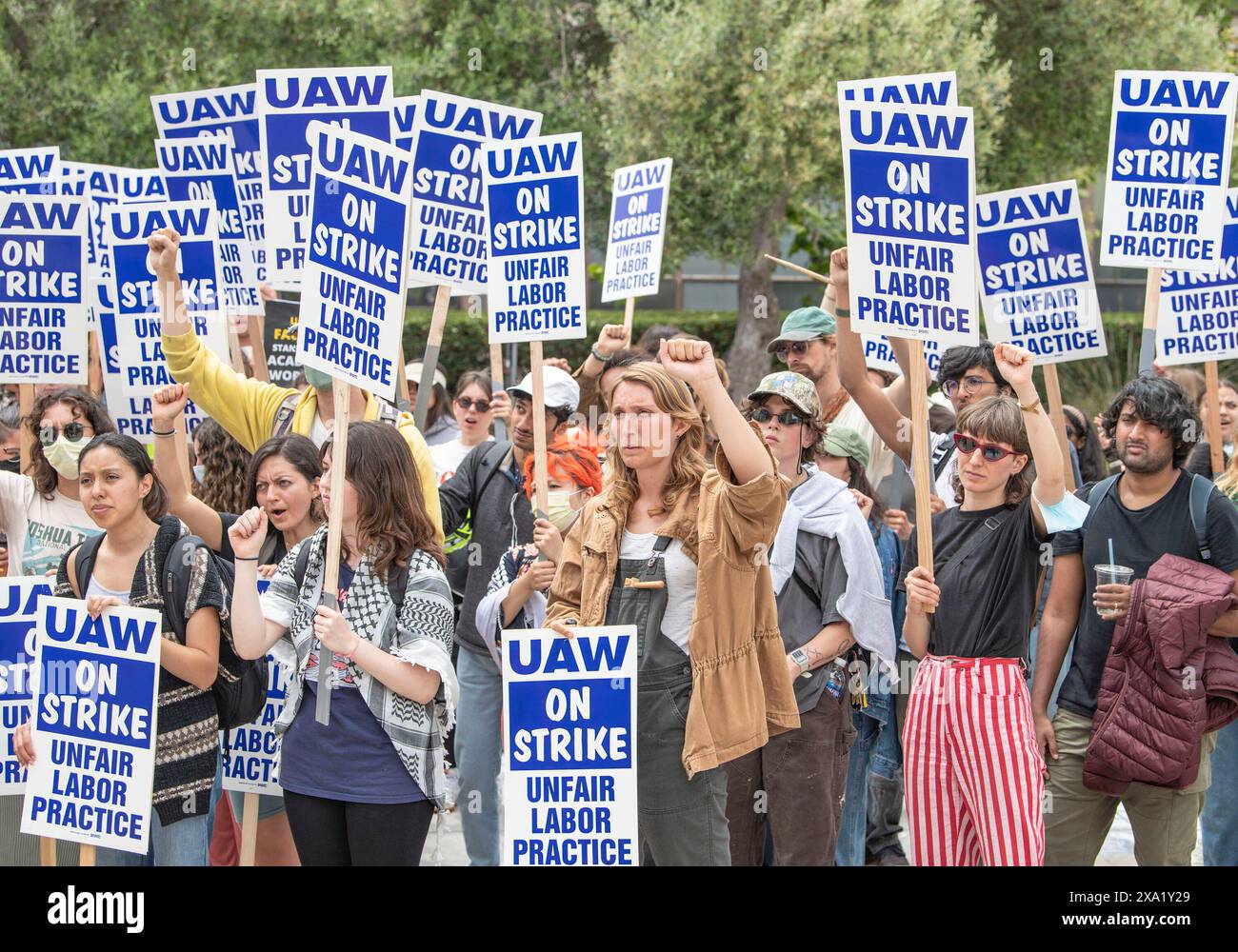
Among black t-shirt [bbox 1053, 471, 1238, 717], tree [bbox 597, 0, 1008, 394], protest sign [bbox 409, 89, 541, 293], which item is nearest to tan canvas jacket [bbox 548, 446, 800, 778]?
black t-shirt [bbox 1053, 471, 1238, 717]

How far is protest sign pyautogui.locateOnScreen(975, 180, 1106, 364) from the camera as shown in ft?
22.0

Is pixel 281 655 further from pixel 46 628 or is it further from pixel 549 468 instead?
pixel 549 468

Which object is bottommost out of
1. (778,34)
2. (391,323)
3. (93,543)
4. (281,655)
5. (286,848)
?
(286,848)

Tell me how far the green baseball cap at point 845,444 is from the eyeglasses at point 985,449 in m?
0.76

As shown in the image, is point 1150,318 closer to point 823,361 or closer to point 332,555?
point 823,361

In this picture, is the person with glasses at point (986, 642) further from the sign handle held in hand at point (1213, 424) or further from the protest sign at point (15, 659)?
the protest sign at point (15, 659)

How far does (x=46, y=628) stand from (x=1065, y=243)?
14.8 feet

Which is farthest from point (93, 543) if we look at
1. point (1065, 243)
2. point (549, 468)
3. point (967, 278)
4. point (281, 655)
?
point (1065, 243)

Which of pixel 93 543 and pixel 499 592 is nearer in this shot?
pixel 93 543

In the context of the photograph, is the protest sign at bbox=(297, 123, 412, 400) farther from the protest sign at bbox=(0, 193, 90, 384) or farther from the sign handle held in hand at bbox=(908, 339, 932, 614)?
the protest sign at bbox=(0, 193, 90, 384)

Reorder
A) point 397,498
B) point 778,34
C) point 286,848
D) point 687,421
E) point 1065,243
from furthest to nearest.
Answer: point 778,34
point 1065,243
point 286,848
point 397,498
point 687,421

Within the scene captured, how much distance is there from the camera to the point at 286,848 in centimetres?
576

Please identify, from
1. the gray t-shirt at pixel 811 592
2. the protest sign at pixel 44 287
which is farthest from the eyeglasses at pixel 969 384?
the protest sign at pixel 44 287

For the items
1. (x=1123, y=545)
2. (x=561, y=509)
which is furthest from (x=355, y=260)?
(x=1123, y=545)
